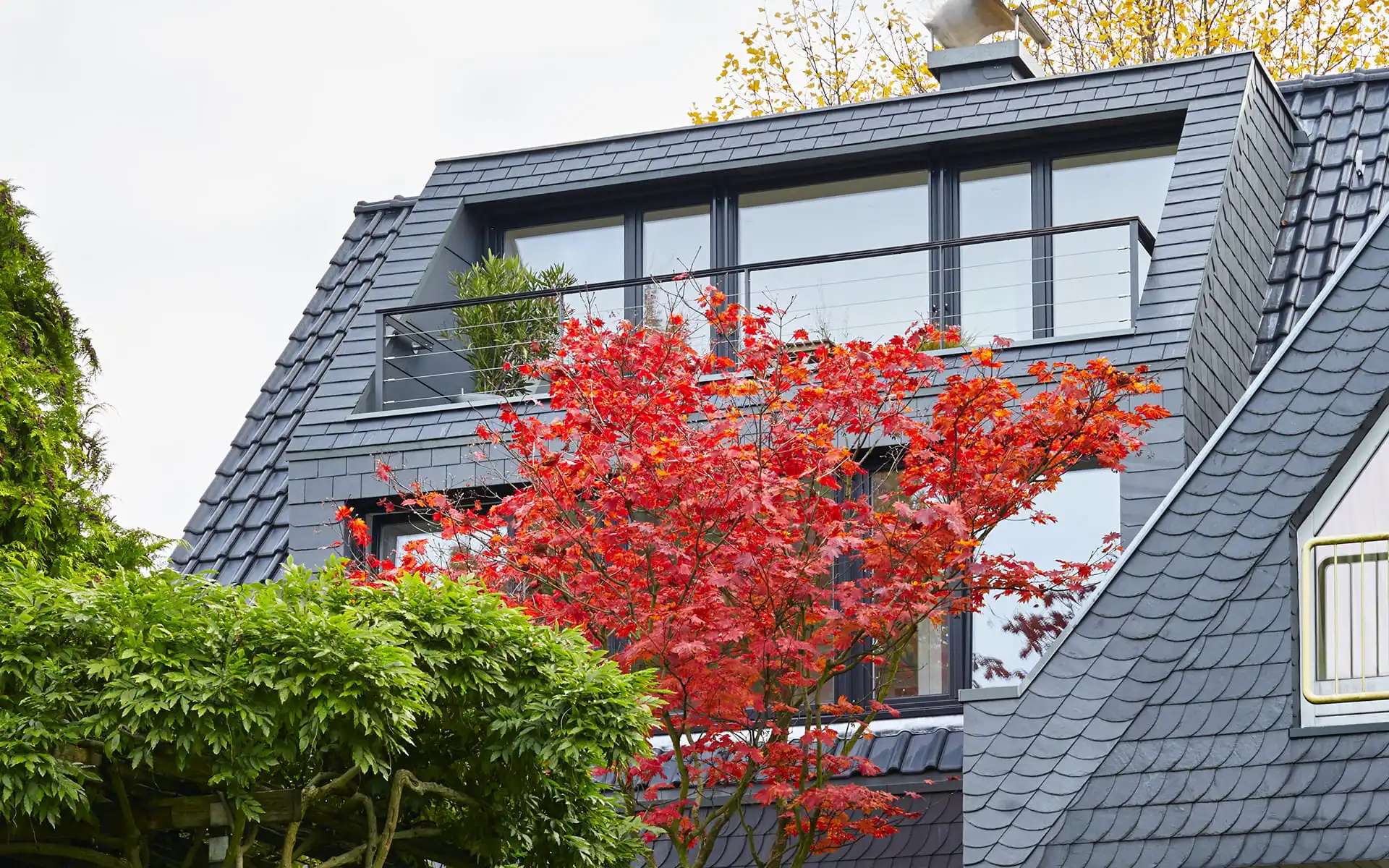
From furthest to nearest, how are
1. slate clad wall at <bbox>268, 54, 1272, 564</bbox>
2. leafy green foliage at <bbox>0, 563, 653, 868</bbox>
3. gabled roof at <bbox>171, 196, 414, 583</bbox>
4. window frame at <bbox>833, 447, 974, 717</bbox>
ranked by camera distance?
gabled roof at <bbox>171, 196, 414, 583</bbox>, slate clad wall at <bbox>268, 54, 1272, 564</bbox>, window frame at <bbox>833, 447, 974, 717</bbox>, leafy green foliage at <bbox>0, 563, 653, 868</bbox>

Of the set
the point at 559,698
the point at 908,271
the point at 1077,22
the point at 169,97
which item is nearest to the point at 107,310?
the point at 169,97

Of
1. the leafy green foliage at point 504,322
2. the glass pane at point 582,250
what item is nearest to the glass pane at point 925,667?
the leafy green foliage at point 504,322

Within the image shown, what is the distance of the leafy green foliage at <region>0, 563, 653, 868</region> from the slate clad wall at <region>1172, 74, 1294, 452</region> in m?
6.26

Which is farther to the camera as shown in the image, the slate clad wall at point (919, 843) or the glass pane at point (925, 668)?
the glass pane at point (925, 668)

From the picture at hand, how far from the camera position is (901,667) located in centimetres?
1451

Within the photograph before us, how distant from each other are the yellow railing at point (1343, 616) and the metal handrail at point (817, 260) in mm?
4753

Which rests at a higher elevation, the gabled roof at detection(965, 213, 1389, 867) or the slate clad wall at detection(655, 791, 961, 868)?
the gabled roof at detection(965, 213, 1389, 867)

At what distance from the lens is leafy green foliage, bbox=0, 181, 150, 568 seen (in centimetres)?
1239

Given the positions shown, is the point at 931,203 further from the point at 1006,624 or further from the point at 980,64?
the point at 1006,624

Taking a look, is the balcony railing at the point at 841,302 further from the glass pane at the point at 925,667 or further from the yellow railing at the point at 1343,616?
the yellow railing at the point at 1343,616

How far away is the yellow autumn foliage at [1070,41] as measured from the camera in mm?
28609

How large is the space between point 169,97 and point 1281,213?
1817 cm

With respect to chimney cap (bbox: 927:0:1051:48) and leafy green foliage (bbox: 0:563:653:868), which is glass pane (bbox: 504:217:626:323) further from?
leafy green foliage (bbox: 0:563:653:868)

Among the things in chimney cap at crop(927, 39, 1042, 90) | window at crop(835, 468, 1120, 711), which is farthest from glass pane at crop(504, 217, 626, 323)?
window at crop(835, 468, 1120, 711)
